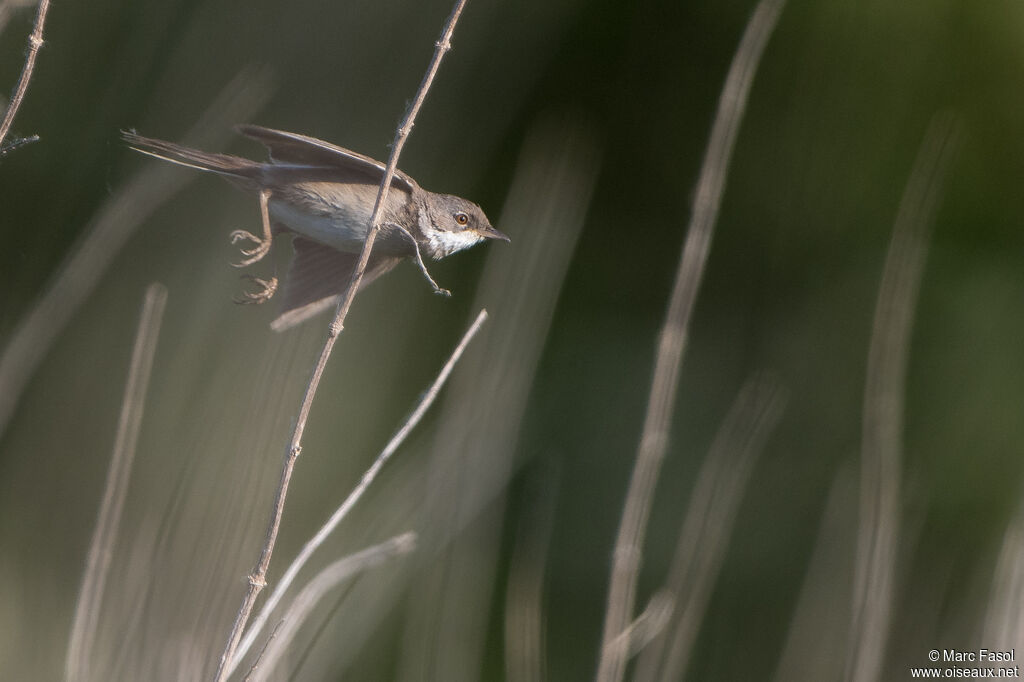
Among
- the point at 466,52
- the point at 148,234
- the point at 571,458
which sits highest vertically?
the point at 466,52

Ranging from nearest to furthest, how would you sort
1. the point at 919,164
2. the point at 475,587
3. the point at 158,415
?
1. the point at 919,164
2. the point at 475,587
3. the point at 158,415

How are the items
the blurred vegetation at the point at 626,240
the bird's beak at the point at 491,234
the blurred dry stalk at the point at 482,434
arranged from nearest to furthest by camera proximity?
1. the blurred dry stalk at the point at 482,434
2. the bird's beak at the point at 491,234
3. the blurred vegetation at the point at 626,240

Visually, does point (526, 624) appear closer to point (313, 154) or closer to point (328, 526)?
point (328, 526)

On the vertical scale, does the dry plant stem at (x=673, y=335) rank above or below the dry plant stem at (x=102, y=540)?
above

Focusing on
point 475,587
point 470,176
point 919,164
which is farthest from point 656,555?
point 919,164

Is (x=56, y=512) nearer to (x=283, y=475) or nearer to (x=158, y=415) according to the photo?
(x=158, y=415)

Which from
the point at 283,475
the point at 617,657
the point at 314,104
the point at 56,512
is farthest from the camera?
the point at 314,104

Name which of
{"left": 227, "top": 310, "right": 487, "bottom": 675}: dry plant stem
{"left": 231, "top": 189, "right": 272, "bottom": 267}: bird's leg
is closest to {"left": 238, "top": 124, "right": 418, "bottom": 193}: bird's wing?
{"left": 231, "top": 189, "right": 272, "bottom": 267}: bird's leg

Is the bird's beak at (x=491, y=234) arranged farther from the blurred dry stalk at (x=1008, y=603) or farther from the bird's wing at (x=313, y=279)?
the blurred dry stalk at (x=1008, y=603)

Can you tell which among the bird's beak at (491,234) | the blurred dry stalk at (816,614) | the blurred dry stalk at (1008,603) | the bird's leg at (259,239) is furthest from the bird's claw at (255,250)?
the blurred dry stalk at (1008,603)
